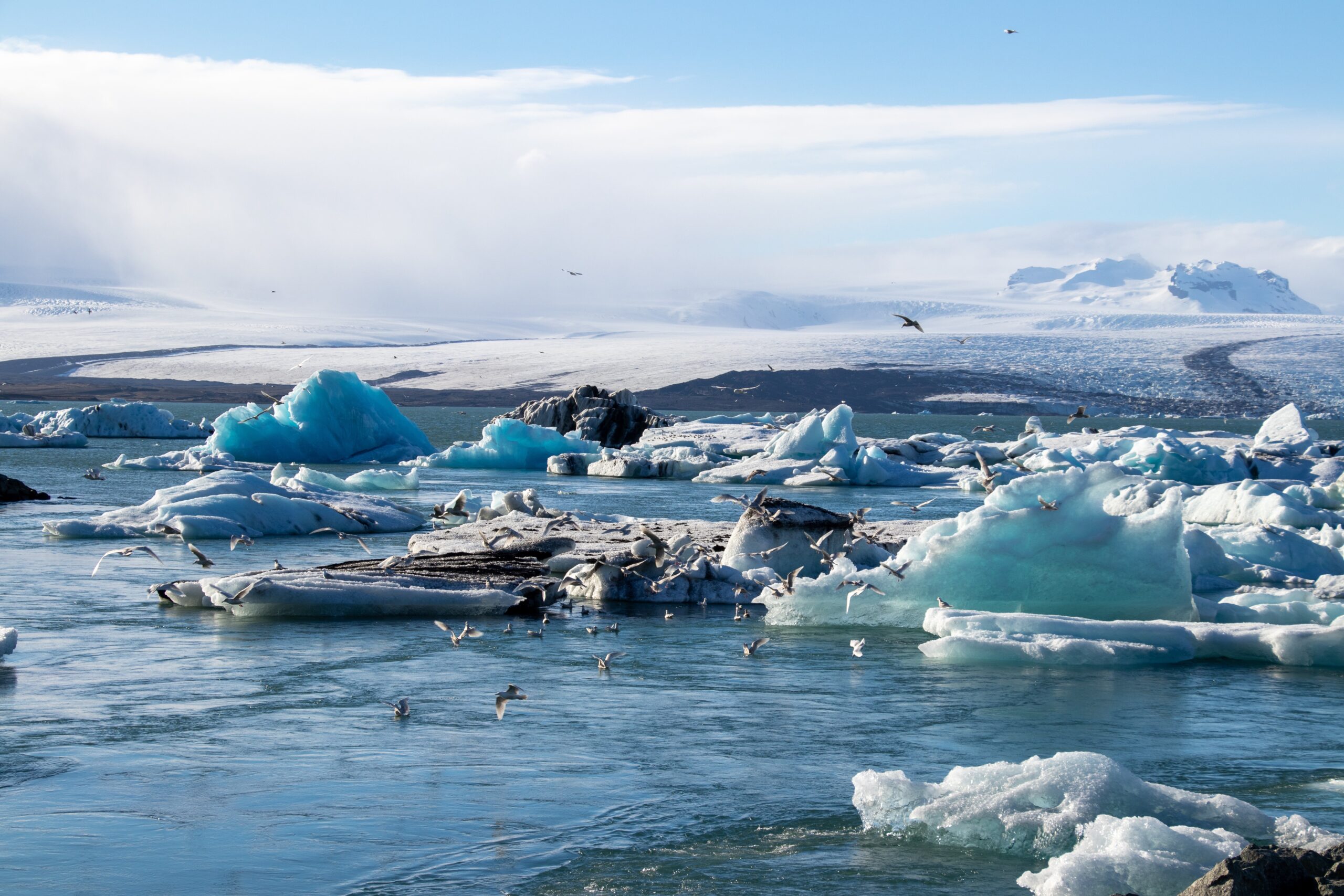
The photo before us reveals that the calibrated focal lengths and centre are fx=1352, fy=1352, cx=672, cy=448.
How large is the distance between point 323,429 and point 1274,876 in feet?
98.6

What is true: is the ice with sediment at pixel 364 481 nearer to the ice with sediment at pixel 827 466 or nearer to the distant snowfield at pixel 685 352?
the ice with sediment at pixel 827 466

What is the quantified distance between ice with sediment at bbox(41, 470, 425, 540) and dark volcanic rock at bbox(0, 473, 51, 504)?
3.30 m

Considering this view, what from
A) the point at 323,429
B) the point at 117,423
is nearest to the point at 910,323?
the point at 323,429

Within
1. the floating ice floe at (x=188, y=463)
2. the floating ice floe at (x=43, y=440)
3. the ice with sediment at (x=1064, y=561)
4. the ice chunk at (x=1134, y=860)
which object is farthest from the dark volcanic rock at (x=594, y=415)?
the ice chunk at (x=1134, y=860)

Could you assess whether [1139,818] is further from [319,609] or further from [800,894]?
[319,609]

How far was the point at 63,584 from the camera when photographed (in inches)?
439

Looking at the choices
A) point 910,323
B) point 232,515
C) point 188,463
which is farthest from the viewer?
point 188,463

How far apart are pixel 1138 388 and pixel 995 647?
295ft

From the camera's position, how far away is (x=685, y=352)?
350 feet

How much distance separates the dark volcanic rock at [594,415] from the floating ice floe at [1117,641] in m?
29.2

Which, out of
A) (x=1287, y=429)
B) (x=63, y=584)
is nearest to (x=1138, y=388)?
(x=1287, y=429)

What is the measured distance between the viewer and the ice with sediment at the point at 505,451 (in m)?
32.4

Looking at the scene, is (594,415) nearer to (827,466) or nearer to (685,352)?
(827,466)

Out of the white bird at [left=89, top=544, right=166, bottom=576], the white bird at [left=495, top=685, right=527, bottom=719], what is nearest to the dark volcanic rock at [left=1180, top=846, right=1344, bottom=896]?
the white bird at [left=495, top=685, right=527, bottom=719]
